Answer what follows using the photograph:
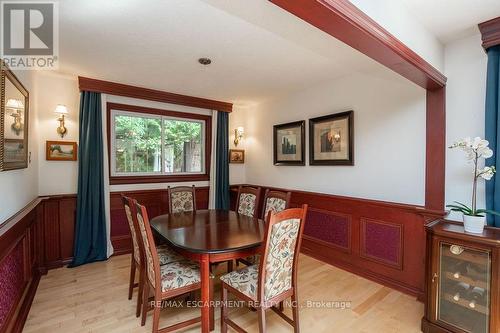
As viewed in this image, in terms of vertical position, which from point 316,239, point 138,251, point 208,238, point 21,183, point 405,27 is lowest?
point 316,239

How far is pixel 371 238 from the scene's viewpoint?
284 centimetres

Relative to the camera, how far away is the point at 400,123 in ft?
8.88

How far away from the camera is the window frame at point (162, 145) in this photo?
3.63 metres

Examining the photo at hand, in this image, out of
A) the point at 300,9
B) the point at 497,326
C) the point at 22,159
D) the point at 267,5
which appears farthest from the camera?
the point at 22,159

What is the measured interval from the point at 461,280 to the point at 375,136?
1621 millimetres

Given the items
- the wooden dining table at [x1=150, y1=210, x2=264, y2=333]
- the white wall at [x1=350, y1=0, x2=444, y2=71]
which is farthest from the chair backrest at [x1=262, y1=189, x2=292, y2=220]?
the white wall at [x1=350, y1=0, x2=444, y2=71]

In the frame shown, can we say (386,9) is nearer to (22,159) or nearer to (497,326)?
(497,326)

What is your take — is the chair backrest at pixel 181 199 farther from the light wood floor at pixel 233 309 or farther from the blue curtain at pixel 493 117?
the blue curtain at pixel 493 117

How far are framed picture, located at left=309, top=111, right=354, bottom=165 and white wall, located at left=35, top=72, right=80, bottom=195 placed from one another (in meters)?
3.30

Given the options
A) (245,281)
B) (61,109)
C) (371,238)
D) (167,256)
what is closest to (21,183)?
(61,109)

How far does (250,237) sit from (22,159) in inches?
80.7

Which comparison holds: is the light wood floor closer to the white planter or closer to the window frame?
the white planter

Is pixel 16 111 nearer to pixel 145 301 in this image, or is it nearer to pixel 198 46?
pixel 198 46

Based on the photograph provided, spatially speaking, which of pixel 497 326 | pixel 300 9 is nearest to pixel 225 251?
pixel 300 9
